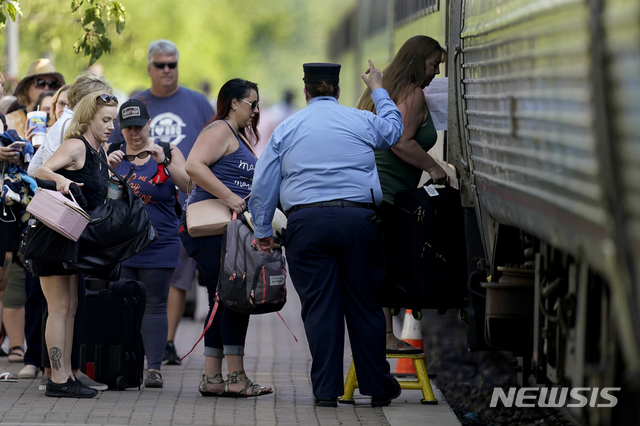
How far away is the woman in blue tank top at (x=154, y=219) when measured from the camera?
7168 mm

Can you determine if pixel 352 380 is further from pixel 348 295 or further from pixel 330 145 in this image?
pixel 330 145

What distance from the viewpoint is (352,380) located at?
6.57m

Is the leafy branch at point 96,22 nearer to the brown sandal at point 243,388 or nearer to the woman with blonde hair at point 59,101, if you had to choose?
the woman with blonde hair at point 59,101

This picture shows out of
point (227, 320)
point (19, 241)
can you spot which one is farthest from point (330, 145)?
point (19, 241)

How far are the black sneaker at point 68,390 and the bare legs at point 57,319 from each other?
0.09 ft

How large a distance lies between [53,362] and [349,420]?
171 cm

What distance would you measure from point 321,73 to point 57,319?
2001 mm

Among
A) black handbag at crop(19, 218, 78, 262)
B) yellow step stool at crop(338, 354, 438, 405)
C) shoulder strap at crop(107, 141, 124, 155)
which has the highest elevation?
shoulder strap at crop(107, 141, 124, 155)

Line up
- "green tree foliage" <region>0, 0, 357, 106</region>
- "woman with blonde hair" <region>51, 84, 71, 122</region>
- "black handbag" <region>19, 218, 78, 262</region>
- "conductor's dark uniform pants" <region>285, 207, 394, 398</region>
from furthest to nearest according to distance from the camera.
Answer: "green tree foliage" <region>0, 0, 357, 106</region>, "woman with blonde hair" <region>51, 84, 71, 122</region>, "black handbag" <region>19, 218, 78, 262</region>, "conductor's dark uniform pants" <region>285, 207, 394, 398</region>

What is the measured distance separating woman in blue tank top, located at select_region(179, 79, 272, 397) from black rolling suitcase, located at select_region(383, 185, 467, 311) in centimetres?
91

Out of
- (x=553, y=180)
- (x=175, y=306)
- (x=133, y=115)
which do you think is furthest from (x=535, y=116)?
(x=175, y=306)

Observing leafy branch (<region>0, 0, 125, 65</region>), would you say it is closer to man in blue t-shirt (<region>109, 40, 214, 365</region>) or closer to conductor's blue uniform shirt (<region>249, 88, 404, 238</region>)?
man in blue t-shirt (<region>109, 40, 214, 365</region>)

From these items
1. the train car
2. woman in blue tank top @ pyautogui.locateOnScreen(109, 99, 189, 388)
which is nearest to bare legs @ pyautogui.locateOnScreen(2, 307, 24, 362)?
woman in blue tank top @ pyautogui.locateOnScreen(109, 99, 189, 388)

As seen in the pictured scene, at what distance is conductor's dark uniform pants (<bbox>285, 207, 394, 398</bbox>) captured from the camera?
609 centimetres
